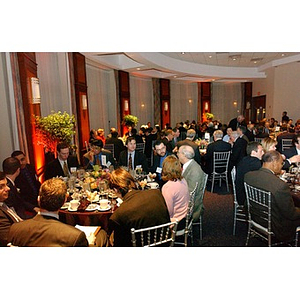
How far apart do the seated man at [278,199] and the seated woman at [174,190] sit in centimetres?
85

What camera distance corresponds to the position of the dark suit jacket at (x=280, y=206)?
2975 mm

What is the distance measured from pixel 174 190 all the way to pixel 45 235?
4.65 ft

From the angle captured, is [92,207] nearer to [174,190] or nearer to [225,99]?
[174,190]

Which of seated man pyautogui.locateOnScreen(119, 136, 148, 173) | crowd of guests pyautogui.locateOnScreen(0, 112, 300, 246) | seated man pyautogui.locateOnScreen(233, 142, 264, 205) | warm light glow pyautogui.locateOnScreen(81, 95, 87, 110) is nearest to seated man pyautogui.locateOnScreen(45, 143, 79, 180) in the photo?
crowd of guests pyautogui.locateOnScreen(0, 112, 300, 246)

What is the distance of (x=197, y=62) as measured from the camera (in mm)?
11898

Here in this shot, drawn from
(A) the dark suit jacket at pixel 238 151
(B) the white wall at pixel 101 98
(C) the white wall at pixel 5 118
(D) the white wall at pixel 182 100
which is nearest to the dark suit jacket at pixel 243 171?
(A) the dark suit jacket at pixel 238 151

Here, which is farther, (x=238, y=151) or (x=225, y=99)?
(x=225, y=99)

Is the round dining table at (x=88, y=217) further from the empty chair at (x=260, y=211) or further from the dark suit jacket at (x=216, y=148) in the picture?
the dark suit jacket at (x=216, y=148)

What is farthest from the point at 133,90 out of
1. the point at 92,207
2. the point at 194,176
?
the point at 92,207

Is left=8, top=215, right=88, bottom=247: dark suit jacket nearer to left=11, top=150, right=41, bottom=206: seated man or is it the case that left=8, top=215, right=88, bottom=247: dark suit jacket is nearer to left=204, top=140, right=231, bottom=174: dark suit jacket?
left=11, top=150, right=41, bottom=206: seated man

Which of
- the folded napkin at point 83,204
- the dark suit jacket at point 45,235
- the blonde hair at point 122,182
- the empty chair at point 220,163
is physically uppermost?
the blonde hair at point 122,182

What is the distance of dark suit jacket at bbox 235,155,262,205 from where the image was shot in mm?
3904

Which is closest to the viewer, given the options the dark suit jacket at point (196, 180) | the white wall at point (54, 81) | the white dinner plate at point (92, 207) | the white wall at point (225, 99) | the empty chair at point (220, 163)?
the white dinner plate at point (92, 207)
